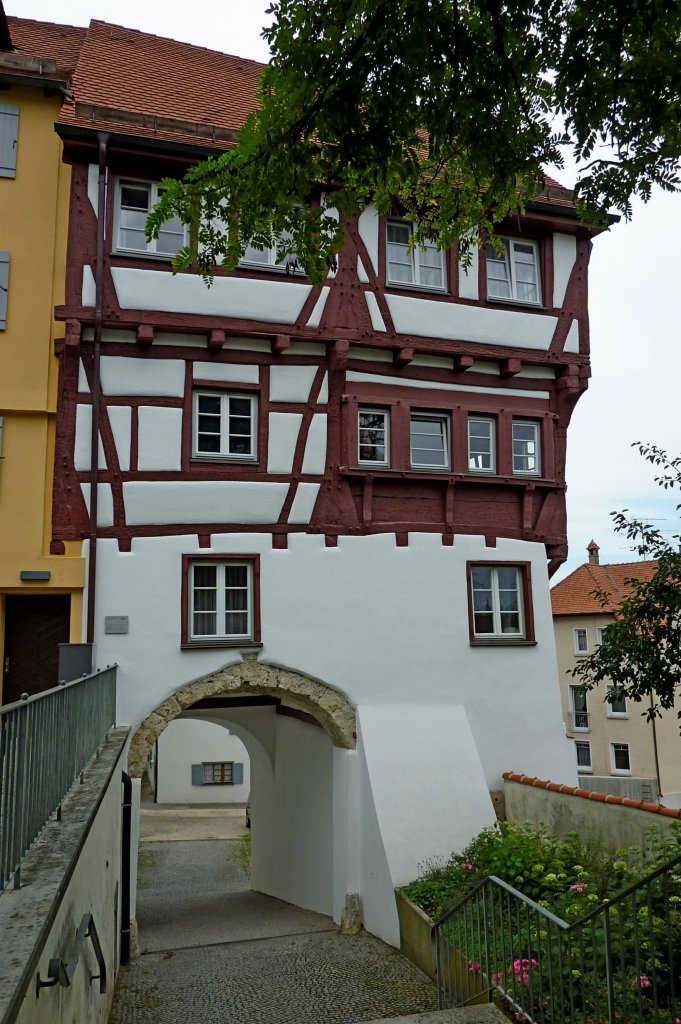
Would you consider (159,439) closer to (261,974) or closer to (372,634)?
(372,634)

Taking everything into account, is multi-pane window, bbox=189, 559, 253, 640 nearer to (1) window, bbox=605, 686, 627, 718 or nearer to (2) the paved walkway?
(2) the paved walkway

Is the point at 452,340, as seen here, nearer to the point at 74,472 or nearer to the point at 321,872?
the point at 74,472

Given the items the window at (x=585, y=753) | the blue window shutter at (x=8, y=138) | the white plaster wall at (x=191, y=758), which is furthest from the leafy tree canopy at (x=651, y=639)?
the window at (x=585, y=753)

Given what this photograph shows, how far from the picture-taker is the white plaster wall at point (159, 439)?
36.9 ft

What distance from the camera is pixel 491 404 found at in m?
12.9

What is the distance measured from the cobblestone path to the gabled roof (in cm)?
1004

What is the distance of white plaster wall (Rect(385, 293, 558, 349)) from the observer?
40.7ft

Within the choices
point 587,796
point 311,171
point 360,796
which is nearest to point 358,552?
point 360,796

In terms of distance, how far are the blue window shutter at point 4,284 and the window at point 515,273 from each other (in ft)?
22.7

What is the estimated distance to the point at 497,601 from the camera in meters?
12.8

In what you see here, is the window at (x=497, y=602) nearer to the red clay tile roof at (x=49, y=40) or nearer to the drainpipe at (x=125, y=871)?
the drainpipe at (x=125, y=871)

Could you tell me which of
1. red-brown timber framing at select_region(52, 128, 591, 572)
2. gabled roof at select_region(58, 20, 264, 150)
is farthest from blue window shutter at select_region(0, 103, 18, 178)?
red-brown timber framing at select_region(52, 128, 591, 572)

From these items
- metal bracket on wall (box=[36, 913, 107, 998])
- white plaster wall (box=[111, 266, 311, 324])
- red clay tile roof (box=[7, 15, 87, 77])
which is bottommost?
metal bracket on wall (box=[36, 913, 107, 998])

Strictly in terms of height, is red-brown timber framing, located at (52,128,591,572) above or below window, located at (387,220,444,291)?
below
